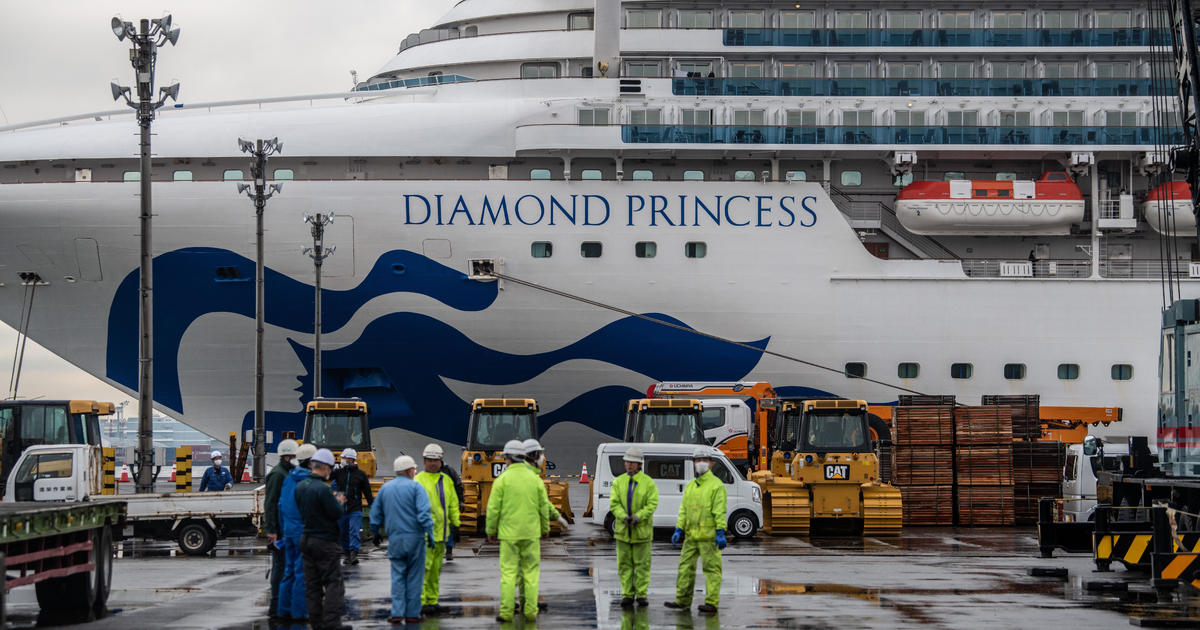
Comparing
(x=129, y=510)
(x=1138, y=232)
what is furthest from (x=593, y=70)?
(x=129, y=510)

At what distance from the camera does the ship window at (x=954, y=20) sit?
125 feet

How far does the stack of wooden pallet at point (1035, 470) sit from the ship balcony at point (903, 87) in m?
12.6

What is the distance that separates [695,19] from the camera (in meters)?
38.0

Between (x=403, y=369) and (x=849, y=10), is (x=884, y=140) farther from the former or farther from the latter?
(x=403, y=369)

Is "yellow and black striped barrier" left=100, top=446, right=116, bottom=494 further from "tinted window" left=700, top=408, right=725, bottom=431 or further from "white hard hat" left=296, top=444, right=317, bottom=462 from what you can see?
"white hard hat" left=296, top=444, right=317, bottom=462

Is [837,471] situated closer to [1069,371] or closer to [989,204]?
[989,204]

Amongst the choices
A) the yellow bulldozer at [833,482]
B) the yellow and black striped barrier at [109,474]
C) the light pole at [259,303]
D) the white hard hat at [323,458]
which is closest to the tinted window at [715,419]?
the yellow bulldozer at [833,482]

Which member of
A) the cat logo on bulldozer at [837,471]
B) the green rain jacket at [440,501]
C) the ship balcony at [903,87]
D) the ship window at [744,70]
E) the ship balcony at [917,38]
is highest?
the ship balcony at [917,38]

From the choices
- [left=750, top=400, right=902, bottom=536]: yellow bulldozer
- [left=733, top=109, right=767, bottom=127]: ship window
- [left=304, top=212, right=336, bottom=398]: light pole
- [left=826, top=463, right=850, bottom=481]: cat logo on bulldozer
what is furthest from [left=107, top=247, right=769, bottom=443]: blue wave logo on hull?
[left=826, top=463, right=850, bottom=481]: cat logo on bulldozer

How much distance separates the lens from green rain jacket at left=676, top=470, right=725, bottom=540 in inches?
527

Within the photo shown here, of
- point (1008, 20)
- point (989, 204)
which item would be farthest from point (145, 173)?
point (1008, 20)

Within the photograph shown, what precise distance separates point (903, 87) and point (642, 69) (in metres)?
6.98

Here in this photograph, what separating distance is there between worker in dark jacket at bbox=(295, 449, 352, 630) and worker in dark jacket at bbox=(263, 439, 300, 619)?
3.55 ft

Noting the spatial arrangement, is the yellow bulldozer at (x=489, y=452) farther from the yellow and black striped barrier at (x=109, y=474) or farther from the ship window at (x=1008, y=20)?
the ship window at (x=1008, y=20)
